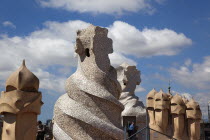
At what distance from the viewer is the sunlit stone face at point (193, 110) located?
1503 centimetres

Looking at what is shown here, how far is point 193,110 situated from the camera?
49.5ft

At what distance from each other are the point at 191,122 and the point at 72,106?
901 cm

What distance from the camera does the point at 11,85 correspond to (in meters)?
7.97

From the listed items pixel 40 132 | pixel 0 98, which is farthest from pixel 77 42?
pixel 40 132

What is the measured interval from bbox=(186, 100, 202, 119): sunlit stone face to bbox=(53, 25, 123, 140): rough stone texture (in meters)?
7.63

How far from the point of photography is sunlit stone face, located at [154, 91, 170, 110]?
48.9 feet

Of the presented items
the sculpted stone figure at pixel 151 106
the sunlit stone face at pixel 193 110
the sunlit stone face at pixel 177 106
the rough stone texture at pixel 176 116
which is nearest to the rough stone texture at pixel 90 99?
the rough stone texture at pixel 176 116

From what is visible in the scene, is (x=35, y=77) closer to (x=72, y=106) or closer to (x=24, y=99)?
(x=24, y=99)

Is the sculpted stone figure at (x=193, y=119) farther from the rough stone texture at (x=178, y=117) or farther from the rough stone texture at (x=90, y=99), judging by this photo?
the rough stone texture at (x=90, y=99)

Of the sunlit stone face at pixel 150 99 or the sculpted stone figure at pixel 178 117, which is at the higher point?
the sunlit stone face at pixel 150 99

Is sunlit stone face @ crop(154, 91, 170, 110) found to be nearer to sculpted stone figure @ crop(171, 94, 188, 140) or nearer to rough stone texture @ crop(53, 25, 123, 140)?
sculpted stone figure @ crop(171, 94, 188, 140)

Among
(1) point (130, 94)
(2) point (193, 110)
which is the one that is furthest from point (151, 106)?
(2) point (193, 110)

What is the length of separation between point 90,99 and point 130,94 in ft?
22.6

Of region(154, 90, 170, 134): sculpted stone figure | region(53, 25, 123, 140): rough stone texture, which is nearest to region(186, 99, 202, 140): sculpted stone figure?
region(154, 90, 170, 134): sculpted stone figure
